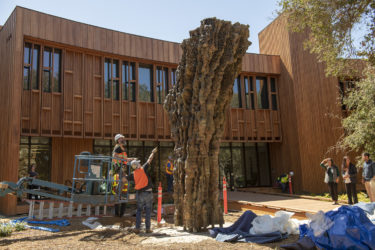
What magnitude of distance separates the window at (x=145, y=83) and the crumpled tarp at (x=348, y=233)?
1146cm

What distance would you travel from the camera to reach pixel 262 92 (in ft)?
62.2

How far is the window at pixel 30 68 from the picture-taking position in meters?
12.6

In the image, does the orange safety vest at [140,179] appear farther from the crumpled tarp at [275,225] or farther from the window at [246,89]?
the window at [246,89]

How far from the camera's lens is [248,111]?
59.9 feet

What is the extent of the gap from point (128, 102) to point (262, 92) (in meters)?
8.57

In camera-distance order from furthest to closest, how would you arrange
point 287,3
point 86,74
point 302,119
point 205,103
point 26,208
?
point 302,119
point 86,74
point 26,208
point 287,3
point 205,103

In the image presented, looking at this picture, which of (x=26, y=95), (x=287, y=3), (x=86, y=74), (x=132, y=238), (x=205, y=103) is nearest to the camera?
(x=132, y=238)

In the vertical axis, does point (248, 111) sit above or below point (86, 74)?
below

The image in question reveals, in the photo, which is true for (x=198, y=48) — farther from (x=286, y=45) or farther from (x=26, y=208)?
(x=286, y=45)

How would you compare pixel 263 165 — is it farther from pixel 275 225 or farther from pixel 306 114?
pixel 275 225

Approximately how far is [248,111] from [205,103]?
35.9 feet

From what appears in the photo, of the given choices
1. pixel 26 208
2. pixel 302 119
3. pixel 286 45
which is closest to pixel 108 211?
pixel 26 208

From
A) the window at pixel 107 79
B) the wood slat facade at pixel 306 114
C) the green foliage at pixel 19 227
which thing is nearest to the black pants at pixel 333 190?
the wood slat facade at pixel 306 114

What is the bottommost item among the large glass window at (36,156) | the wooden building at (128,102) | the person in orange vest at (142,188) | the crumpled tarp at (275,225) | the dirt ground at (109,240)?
the dirt ground at (109,240)
